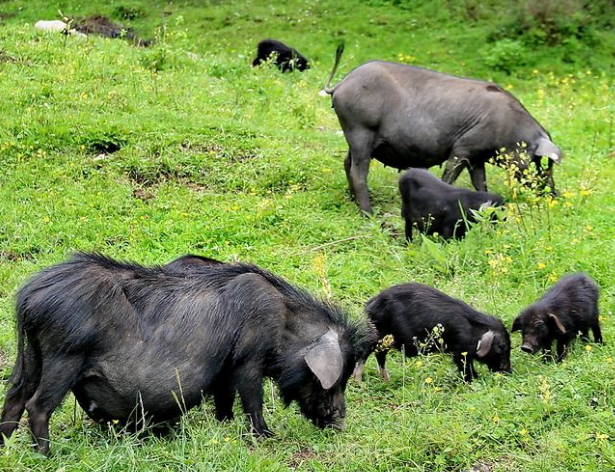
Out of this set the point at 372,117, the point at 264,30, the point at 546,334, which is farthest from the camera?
the point at 264,30

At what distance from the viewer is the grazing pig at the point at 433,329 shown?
654 cm

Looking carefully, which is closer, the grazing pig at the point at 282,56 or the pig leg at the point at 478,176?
the pig leg at the point at 478,176

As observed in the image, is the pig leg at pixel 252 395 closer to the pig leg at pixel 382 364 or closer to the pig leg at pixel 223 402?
the pig leg at pixel 223 402

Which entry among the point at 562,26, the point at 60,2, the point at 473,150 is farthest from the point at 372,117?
the point at 60,2

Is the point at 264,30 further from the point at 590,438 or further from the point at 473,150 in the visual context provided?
the point at 590,438

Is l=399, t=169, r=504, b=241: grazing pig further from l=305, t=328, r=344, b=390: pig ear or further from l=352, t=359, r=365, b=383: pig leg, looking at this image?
l=305, t=328, r=344, b=390: pig ear

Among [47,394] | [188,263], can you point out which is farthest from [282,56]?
[47,394]

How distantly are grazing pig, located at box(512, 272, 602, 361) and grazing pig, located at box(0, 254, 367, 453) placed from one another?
1.52m

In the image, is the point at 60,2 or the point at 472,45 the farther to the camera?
the point at 60,2

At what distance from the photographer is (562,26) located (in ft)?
62.4

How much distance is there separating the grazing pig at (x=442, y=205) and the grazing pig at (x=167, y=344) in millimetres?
3222

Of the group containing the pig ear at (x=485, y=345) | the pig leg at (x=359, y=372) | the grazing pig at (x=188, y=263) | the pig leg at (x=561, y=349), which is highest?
the grazing pig at (x=188, y=263)

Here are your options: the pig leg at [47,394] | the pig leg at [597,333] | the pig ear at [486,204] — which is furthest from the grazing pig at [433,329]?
the pig leg at [47,394]

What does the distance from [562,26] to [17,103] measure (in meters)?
11.7
